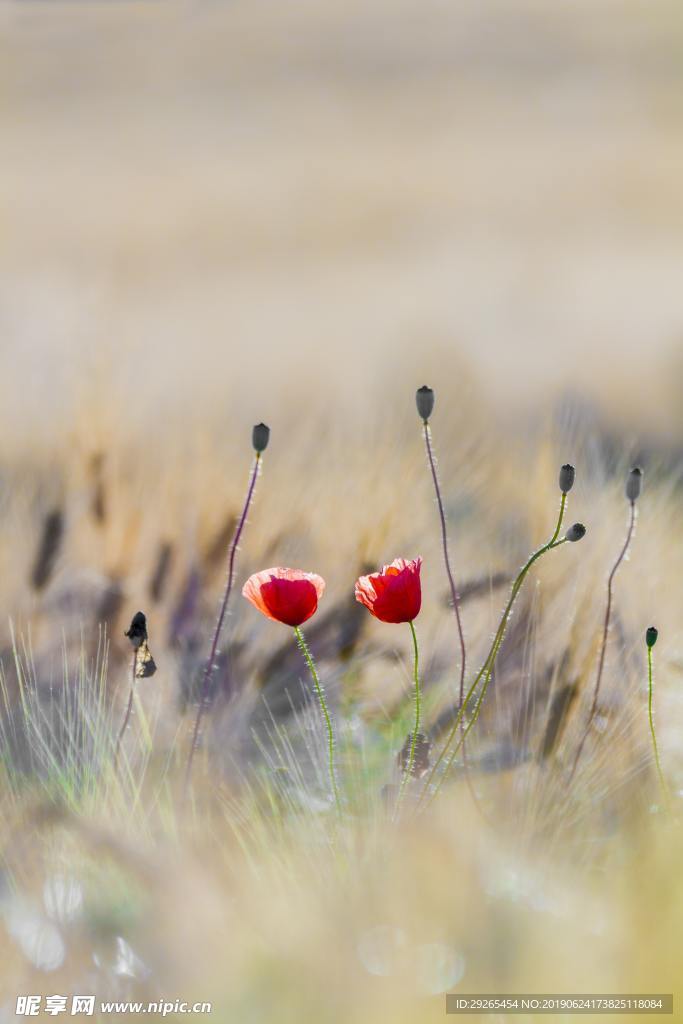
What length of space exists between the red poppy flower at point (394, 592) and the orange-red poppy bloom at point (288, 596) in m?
0.02

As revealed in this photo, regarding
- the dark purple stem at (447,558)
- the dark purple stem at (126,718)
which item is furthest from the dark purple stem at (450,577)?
the dark purple stem at (126,718)

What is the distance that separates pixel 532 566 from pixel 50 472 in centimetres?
23

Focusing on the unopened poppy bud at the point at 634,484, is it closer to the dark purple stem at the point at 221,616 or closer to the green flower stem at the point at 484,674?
the green flower stem at the point at 484,674

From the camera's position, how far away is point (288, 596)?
475 mm

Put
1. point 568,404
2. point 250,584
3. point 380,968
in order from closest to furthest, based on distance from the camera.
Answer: point 380,968 → point 250,584 → point 568,404

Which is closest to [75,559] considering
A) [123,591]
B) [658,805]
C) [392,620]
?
[123,591]

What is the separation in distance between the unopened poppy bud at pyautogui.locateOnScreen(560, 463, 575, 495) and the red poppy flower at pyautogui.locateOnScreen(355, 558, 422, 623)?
71 mm

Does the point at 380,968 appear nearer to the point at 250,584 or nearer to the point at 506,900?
the point at 506,900

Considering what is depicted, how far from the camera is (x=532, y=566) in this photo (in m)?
0.53

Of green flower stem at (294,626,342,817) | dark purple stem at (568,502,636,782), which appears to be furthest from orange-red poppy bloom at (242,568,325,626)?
dark purple stem at (568,502,636,782)

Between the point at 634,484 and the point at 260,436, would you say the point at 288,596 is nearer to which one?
the point at 260,436

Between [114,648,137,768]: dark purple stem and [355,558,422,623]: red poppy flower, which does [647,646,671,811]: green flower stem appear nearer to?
[355,558,422,623]: red poppy flower

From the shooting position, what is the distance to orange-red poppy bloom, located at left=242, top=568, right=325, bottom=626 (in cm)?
47

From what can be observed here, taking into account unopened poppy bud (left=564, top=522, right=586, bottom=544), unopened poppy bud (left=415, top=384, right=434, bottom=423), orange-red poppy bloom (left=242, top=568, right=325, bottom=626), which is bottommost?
orange-red poppy bloom (left=242, top=568, right=325, bottom=626)
